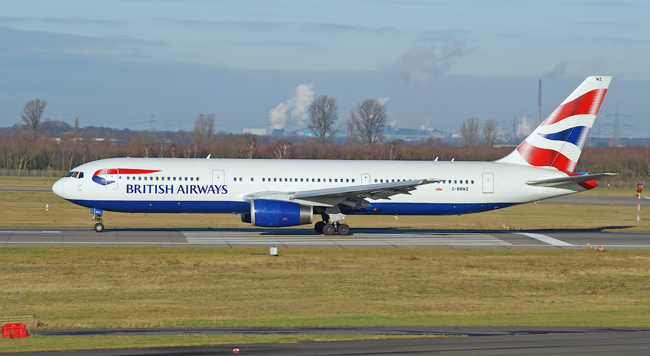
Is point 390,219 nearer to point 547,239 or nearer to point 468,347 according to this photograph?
point 547,239

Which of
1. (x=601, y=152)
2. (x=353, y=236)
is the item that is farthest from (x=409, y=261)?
(x=601, y=152)

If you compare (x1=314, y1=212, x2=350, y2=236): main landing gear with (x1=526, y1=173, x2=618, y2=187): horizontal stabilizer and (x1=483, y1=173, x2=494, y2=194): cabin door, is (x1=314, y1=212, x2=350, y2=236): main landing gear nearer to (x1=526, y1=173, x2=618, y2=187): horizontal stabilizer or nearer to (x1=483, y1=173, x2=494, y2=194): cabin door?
(x1=483, y1=173, x2=494, y2=194): cabin door

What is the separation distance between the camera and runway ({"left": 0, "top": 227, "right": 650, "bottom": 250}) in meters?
32.5

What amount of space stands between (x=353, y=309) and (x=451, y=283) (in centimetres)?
597

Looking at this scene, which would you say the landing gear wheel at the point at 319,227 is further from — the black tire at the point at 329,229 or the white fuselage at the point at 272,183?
the white fuselage at the point at 272,183

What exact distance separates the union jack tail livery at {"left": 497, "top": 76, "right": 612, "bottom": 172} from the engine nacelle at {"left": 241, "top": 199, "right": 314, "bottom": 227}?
50.6ft

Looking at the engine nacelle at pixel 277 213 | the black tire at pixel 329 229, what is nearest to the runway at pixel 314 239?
the black tire at pixel 329 229

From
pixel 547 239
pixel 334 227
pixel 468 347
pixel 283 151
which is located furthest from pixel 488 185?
pixel 283 151

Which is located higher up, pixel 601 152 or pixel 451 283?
pixel 601 152

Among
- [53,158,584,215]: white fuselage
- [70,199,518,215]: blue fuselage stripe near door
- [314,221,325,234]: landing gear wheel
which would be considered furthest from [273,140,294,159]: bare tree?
[70,199,518,215]: blue fuselage stripe near door

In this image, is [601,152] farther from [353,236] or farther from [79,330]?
[79,330]

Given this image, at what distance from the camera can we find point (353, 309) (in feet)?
65.1

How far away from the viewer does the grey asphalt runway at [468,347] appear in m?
13.4

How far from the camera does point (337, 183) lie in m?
36.8
